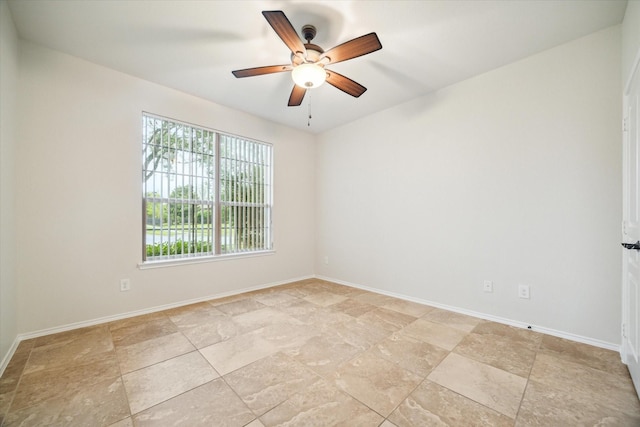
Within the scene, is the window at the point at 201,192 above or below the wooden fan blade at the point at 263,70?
below

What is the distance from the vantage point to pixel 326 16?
208 cm

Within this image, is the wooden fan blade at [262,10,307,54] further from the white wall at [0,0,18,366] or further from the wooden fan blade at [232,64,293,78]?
the white wall at [0,0,18,366]

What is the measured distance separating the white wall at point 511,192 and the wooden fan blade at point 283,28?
2.08 meters

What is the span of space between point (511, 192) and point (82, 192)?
4381mm

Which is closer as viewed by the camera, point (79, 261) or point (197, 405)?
point (197, 405)

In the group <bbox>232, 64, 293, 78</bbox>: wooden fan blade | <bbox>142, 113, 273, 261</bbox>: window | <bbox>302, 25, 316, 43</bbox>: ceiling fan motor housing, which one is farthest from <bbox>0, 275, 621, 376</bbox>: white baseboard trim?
<bbox>302, 25, 316, 43</bbox>: ceiling fan motor housing

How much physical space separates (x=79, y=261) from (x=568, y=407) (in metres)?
4.07

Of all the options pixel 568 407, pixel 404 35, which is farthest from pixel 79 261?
pixel 568 407

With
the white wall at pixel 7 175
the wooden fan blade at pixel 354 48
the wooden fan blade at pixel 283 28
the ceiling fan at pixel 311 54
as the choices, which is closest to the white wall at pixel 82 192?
the white wall at pixel 7 175

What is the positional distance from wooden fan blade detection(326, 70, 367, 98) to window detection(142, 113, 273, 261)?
6.56 ft

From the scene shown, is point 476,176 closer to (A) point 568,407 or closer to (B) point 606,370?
(B) point 606,370

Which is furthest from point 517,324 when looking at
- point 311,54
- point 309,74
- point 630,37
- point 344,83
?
point 311,54

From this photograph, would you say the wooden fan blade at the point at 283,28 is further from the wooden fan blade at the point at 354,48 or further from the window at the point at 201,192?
the window at the point at 201,192

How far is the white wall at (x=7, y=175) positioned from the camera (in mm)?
1961
